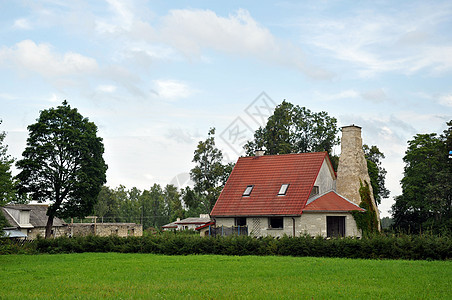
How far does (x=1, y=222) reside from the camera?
33875 millimetres

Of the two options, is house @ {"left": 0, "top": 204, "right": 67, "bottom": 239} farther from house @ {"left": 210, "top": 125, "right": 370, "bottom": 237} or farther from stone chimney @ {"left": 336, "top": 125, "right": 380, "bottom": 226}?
stone chimney @ {"left": 336, "top": 125, "right": 380, "bottom": 226}

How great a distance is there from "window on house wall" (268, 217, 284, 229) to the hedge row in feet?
25.9

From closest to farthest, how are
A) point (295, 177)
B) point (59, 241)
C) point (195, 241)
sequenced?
1. point (195, 241)
2. point (59, 241)
3. point (295, 177)

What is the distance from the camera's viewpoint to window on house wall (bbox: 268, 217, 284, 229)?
130ft

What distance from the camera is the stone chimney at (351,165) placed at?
1693 inches

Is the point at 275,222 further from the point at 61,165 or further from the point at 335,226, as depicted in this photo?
the point at 61,165

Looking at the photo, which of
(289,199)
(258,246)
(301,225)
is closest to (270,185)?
(289,199)

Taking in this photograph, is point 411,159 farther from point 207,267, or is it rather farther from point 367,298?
point 367,298

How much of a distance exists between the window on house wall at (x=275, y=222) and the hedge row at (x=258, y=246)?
25.9 feet

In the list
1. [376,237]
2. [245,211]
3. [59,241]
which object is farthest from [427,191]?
[59,241]

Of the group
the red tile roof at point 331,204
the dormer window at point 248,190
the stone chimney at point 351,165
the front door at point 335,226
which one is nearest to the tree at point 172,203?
the dormer window at point 248,190

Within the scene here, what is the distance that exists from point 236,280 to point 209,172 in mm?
42679

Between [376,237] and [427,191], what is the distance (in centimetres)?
2912

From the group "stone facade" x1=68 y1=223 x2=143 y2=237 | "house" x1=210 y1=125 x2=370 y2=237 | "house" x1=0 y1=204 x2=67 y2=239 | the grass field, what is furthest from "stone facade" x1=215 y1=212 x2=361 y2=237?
"stone facade" x1=68 y1=223 x2=143 y2=237
